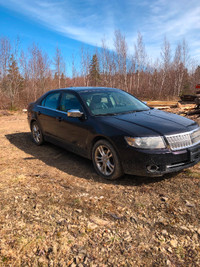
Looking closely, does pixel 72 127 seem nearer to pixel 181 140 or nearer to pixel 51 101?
pixel 51 101

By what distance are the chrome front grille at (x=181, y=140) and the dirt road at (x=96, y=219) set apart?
0.62 metres

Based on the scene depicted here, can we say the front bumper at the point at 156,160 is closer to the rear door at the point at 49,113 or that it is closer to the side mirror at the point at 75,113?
the side mirror at the point at 75,113

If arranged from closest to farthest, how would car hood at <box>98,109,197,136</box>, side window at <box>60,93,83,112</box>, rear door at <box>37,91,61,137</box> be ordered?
car hood at <box>98,109,197,136</box>
side window at <box>60,93,83,112</box>
rear door at <box>37,91,61,137</box>

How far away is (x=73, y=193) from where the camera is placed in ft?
10.5

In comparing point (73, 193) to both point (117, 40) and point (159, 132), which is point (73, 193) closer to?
point (159, 132)

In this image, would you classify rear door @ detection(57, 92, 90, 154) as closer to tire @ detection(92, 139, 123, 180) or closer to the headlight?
tire @ detection(92, 139, 123, 180)

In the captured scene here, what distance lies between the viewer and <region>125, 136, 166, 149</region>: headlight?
3.08 m

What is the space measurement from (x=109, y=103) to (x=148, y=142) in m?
1.53

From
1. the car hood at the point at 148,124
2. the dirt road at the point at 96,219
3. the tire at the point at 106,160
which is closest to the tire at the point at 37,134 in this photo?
the dirt road at the point at 96,219

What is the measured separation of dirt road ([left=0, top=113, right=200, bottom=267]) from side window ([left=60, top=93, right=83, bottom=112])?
128 centimetres

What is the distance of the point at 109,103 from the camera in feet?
14.2

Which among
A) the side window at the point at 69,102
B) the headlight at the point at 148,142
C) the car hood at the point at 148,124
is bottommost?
the headlight at the point at 148,142

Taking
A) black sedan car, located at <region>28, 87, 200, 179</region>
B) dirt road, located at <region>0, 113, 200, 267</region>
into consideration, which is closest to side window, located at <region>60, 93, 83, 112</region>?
black sedan car, located at <region>28, 87, 200, 179</region>

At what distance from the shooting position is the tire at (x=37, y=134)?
5.72 m
